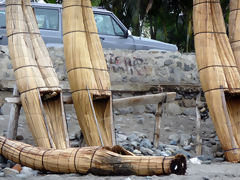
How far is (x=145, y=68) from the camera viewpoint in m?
9.00

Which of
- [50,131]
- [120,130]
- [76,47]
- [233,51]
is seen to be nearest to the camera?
[50,131]

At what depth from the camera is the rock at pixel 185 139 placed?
25.6 ft

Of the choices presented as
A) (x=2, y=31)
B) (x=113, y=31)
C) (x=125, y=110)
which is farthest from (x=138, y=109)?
(x=2, y=31)

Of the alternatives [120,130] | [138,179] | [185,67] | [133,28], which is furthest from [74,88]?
[133,28]

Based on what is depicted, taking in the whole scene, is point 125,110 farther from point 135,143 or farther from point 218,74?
point 218,74

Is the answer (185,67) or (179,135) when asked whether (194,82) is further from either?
(179,135)

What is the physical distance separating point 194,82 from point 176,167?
15.0ft

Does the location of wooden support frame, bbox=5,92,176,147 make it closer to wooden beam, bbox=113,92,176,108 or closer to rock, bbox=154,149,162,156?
wooden beam, bbox=113,92,176,108

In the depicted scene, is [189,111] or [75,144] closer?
[75,144]

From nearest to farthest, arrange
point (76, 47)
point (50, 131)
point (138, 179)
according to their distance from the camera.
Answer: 1. point (138, 179)
2. point (50, 131)
3. point (76, 47)

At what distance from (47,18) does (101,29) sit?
105cm

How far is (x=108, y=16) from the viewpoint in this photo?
32.2ft

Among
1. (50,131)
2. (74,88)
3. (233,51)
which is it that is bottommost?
(50,131)

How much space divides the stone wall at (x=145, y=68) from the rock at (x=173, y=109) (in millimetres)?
376
